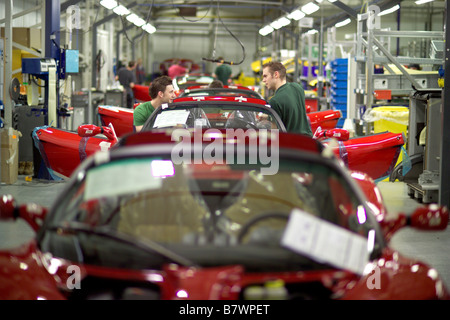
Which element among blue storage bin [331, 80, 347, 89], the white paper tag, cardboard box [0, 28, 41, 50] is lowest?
the white paper tag

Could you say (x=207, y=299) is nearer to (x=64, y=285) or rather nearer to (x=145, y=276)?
(x=145, y=276)

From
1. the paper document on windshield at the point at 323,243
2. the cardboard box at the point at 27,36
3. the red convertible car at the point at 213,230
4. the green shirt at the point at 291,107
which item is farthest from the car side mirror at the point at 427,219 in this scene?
the cardboard box at the point at 27,36

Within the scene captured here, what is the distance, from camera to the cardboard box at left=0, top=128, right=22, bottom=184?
10.3 m

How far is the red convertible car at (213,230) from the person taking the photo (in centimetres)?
261

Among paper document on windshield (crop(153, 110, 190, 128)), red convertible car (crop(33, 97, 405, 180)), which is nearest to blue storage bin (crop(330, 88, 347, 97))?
red convertible car (crop(33, 97, 405, 180))

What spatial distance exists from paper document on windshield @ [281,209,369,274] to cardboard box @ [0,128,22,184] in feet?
26.7

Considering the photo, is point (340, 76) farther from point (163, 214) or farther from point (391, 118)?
point (163, 214)

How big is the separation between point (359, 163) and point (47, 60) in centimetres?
592

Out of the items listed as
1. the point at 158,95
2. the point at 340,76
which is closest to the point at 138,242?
the point at 158,95

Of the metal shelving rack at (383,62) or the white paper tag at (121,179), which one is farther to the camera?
the metal shelving rack at (383,62)

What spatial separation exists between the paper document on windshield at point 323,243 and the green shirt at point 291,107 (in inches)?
181

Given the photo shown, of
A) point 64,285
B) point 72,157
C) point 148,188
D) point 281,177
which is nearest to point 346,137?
point 72,157

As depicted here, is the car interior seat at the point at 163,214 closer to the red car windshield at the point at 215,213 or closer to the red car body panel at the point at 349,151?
the red car windshield at the point at 215,213

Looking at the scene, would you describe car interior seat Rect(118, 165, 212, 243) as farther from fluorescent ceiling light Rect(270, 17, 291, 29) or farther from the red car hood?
fluorescent ceiling light Rect(270, 17, 291, 29)
